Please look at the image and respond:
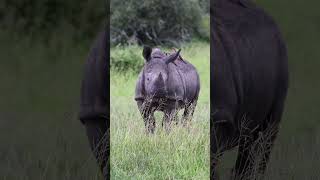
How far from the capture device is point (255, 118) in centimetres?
721

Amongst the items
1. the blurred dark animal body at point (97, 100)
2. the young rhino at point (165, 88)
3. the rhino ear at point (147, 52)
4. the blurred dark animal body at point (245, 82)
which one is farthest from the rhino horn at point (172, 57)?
the blurred dark animal body at point (97, 100)

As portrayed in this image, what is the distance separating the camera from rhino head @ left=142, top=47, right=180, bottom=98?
6.87 m

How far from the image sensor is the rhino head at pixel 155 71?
687 cm

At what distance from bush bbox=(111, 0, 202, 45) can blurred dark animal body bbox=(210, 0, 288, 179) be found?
0.59ft

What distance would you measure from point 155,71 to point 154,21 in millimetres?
311

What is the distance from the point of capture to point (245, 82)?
7.10 m

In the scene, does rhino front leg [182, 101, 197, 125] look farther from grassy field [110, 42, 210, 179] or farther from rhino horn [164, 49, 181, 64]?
rhino horn [164, 49, 181, 64]

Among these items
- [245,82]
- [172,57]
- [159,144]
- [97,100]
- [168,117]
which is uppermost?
[172,57]

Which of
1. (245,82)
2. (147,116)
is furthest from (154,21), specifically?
(245,82)

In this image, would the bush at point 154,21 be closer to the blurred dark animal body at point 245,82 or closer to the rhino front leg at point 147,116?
the blurred dark animal body at point 245,82

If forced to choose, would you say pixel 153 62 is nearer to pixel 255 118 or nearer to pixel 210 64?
pixel 210 64

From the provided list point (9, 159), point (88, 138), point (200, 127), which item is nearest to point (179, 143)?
point (200, 127)

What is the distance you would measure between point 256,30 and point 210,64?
0.62 metres

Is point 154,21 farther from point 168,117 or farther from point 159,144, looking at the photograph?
point 159,144
